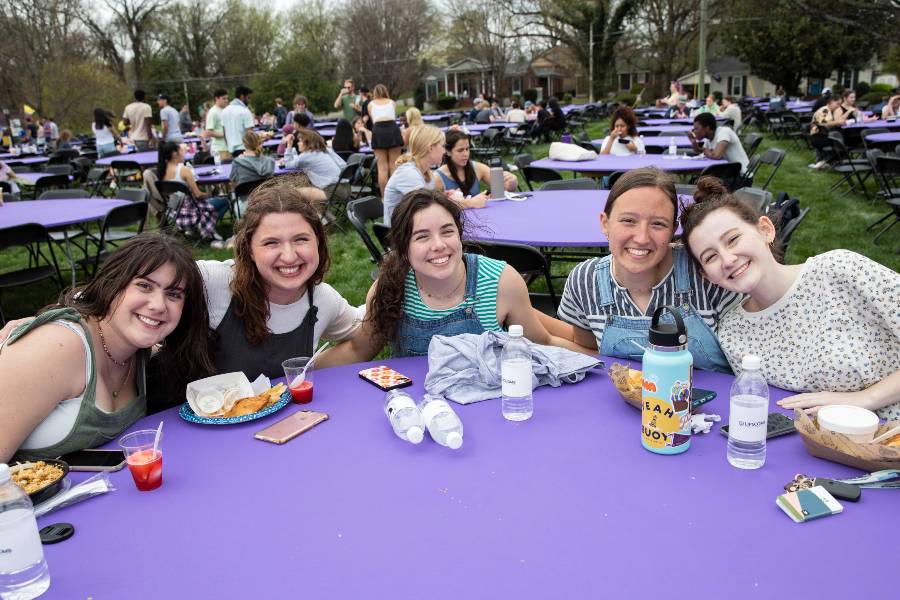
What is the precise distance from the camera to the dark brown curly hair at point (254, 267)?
7.28ft

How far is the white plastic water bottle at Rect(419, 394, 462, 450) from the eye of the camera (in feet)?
5.19

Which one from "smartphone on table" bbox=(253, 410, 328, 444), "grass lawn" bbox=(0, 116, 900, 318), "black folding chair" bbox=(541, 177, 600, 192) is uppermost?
"black folding chair" bbox=(541, 177, 600, 192)

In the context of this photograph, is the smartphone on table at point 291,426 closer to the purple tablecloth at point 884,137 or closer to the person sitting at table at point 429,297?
the person sitting at table at point 429,297

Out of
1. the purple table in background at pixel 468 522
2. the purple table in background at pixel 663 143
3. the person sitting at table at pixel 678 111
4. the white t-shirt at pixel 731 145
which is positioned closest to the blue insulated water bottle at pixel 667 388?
the purple table in background at pixel 468 522

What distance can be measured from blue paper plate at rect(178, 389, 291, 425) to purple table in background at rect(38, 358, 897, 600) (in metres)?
0.06

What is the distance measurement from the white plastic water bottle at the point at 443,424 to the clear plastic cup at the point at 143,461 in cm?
63

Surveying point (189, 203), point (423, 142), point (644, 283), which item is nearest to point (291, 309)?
point (644, 283)

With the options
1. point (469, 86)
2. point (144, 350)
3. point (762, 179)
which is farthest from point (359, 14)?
point (144, 350)

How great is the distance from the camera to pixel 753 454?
4.77 feet

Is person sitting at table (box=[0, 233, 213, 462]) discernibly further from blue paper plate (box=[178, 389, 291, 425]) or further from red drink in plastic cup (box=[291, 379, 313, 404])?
red drink in plastic cup (box=[291, 379, 313, 404])

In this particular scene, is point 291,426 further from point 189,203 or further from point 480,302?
point 189,203

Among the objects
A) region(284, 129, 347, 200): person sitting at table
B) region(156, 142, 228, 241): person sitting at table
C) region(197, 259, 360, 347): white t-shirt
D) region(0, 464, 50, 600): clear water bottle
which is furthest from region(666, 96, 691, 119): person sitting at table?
region(0, 464, 50, 600): clear water bottle

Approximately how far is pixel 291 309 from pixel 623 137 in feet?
21.3

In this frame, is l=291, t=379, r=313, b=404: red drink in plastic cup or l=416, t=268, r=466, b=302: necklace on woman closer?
l=291, t=379, r=313, b=404: red drink in plastic cup
